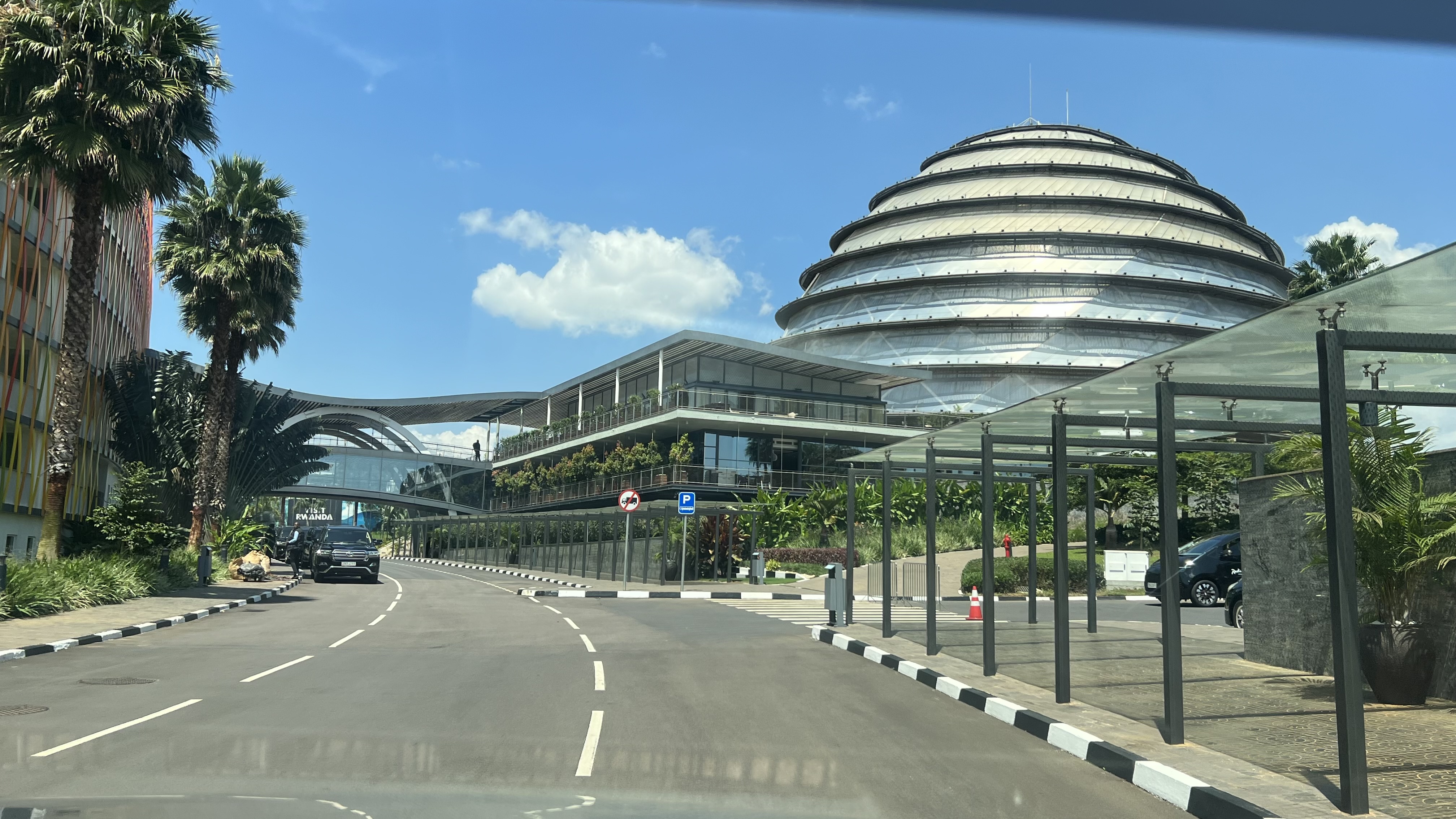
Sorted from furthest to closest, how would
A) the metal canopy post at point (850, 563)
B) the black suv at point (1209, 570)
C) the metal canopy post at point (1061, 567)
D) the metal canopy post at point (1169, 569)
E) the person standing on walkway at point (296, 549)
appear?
1. the person standing on walkway at point (296, 549)
2. the black suv at point (1209, 570)
3. the metal canopy post at point (850, 563)
4. the metal canopy post at point (1061, 567)
5. the metal canopy post at point (1169, 569)

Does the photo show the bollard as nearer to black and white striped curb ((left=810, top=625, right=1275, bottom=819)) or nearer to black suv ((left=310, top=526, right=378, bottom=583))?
black and white striped curb ((left=810, top=625, right=1275, bottom=819))

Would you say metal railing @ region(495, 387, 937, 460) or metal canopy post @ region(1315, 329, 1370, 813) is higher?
metal railing @ region(495, 387, 937, 460)

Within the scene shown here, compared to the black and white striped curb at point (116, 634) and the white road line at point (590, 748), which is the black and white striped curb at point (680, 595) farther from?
the white road line at point (590, 748)

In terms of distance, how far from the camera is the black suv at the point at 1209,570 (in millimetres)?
26922

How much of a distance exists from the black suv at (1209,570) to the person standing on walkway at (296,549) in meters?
30.3

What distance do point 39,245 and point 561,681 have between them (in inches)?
1060

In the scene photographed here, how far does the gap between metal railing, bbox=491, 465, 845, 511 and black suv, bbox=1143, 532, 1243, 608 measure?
86.3 feet

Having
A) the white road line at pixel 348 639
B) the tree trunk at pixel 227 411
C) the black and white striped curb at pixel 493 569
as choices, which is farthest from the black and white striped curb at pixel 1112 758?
the tree trunk at pixel 227 411

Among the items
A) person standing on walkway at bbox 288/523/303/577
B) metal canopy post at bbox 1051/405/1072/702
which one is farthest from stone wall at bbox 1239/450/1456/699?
person standing on walkway at bbox 288/523/303/577

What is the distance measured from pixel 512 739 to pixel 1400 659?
846 cm

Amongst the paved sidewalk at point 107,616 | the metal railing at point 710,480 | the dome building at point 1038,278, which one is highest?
the dome building at point 1038,278

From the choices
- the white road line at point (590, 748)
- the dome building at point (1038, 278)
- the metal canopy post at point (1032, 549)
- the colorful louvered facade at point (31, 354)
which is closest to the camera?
the white road line at point (590, 748)

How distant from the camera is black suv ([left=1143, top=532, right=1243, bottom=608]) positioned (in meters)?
26.9

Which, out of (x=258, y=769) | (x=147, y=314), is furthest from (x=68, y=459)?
(x=147, y=314)
